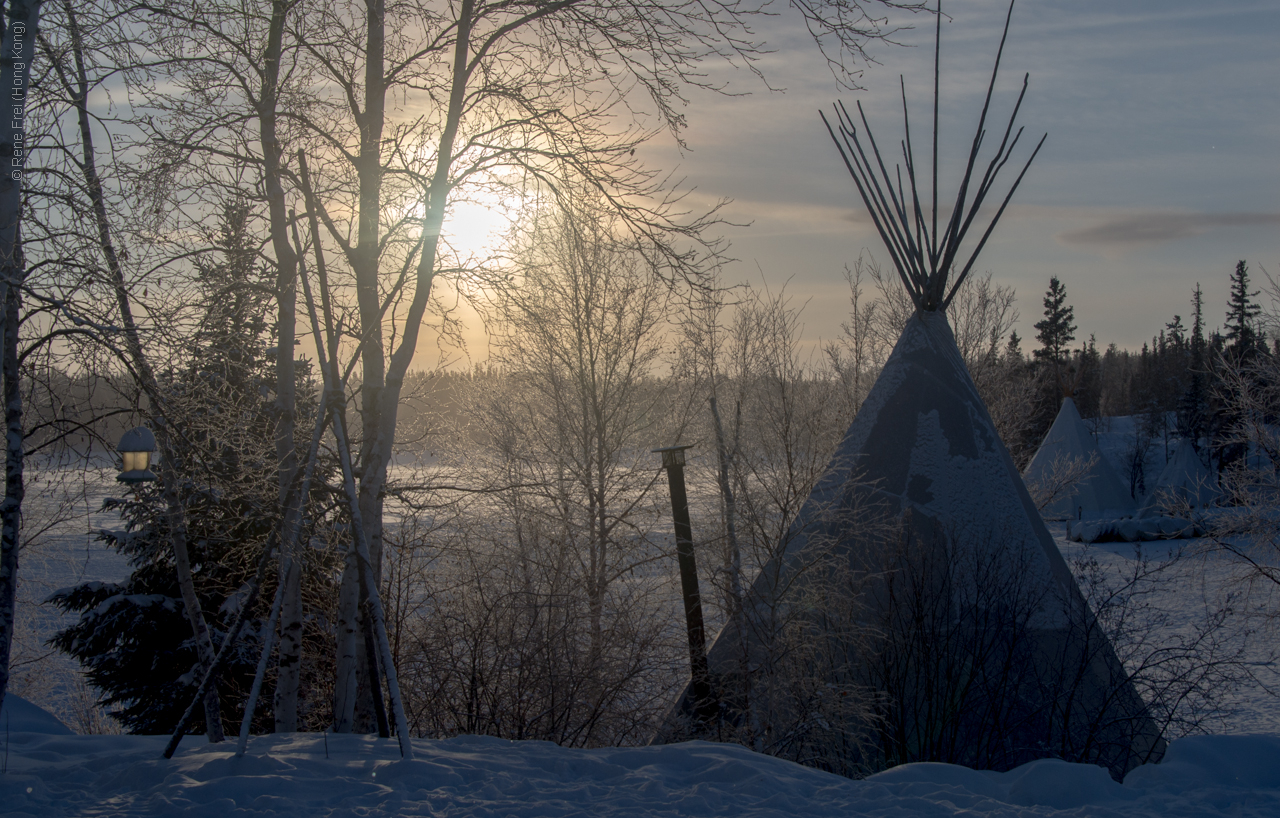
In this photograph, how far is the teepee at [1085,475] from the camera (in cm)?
2711

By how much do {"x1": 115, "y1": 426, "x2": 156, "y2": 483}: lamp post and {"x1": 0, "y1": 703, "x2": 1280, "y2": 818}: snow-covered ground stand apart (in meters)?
2.14

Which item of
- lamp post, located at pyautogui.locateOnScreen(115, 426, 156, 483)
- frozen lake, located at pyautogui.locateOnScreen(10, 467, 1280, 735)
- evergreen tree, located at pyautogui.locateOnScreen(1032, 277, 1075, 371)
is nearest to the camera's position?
lamp post, located at pyautogui.locateOnScreen(115, 426, 156, 483)

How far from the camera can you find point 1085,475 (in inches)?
1024

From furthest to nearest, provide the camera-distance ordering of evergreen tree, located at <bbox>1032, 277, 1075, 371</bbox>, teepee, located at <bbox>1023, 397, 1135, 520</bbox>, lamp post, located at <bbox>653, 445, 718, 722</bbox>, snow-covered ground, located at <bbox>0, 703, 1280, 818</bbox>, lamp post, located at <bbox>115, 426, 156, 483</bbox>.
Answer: evergreen tree, located at <bbox>1032, 277, 1075, 371</bbox>
teepee, located at <bbox>1023, 397, 1135, 520</bbox>
lamp post, located at <bbox>653, 445, 718, 722</bbox>
lamp post, located at <bbox>115, 426, 156, 483</bbox>
snow-covered ground, located at <bbox>0, 703, 1280, 818</bbox>

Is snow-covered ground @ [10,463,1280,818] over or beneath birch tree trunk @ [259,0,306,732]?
beneath

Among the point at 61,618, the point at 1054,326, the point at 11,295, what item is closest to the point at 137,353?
the point at 11,295

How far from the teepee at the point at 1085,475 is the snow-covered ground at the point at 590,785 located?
2430 cm

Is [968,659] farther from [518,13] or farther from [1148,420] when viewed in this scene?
[1148,420]

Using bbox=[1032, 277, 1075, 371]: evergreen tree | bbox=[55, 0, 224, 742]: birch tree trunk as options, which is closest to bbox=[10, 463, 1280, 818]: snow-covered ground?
bbox=[55, 0, 224, 742]: birch tree trunk

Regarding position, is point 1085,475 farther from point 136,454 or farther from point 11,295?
point 11,295

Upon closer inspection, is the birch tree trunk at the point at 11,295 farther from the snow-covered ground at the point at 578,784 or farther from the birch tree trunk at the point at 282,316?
the birch tree trunk at the point at 282,316

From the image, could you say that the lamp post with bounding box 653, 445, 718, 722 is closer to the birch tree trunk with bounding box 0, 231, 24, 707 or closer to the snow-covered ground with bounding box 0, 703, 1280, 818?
the snow-covered ground with bounding box 0, 703, 1280, 818

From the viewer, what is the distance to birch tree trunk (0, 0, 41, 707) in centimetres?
352

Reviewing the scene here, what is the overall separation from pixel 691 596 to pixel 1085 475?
77.2 ft
